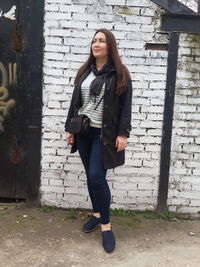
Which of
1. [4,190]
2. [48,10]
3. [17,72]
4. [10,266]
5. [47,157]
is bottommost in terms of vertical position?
[10,266]

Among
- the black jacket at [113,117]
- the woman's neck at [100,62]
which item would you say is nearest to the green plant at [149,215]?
the black jacket at [113,117]

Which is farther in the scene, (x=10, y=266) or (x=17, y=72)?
(x=17, y=72)

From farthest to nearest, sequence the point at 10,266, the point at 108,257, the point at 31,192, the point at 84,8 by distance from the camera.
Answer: the point at 31,192, the point at 84,8, the point at 108,257, the point at 10,266

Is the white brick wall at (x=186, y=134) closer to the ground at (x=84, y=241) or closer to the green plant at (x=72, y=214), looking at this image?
the ground at (x=84, y=241)

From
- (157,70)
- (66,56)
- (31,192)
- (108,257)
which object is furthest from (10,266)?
(157,70)

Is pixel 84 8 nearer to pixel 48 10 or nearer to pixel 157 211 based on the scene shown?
pixel 48 10

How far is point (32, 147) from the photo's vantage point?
367cm

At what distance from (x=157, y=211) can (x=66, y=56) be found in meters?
1.86

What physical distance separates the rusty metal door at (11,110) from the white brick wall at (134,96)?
254 mm

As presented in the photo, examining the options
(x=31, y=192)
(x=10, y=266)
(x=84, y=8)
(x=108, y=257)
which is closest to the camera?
(x=10, y=266)

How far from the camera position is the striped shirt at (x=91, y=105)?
9.52 ft

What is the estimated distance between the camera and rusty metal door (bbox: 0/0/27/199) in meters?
3.52

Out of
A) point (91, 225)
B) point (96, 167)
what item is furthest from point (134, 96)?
point (91, 225)

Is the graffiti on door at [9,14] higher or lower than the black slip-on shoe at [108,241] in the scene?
higher
